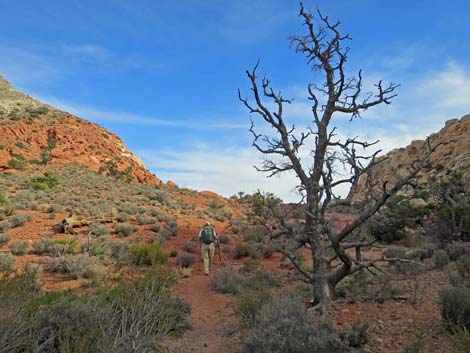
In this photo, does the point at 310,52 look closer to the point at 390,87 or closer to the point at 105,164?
the point at 390,87

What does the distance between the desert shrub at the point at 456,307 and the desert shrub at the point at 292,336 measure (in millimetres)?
1878

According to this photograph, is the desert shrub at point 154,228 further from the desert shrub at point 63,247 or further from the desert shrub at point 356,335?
the desert shrub at point 356,335

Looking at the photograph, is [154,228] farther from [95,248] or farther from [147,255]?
[147,255]

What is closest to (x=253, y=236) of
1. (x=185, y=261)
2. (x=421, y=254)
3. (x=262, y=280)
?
(x=185, y=261)

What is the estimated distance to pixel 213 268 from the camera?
12.6 m

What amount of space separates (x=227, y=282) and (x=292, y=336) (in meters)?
5.45

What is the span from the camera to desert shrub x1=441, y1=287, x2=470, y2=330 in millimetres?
5000

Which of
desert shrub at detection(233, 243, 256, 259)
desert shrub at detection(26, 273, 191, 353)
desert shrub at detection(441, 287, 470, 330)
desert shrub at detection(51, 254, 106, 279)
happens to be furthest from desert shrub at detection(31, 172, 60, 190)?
desert shrub at detection(441, 287, 470, 330)

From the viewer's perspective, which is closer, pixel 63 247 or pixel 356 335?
pixel 356 335

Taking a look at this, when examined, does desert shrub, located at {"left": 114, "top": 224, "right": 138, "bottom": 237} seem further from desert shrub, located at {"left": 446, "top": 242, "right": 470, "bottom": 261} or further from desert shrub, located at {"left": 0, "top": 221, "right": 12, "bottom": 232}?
desert shrub, located at {"left": 446, "top": 242, "right": 470, "bottom": 261}

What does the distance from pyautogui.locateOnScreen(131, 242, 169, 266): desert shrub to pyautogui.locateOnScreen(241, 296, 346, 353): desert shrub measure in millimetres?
7588

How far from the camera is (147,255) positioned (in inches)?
483

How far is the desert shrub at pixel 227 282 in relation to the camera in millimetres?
9336

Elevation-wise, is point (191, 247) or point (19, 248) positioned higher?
point (19, 248)
